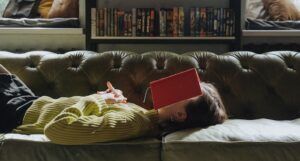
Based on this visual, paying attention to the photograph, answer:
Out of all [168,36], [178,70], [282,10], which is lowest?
[178,70]

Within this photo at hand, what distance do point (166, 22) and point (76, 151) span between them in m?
1.20

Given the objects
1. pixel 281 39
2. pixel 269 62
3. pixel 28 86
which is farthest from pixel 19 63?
pixel 281 39

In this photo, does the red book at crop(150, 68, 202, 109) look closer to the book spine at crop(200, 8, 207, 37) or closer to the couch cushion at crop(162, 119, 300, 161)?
the couch cushion at crop(162, 119, 300, 161)

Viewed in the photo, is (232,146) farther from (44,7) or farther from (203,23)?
(44,7)

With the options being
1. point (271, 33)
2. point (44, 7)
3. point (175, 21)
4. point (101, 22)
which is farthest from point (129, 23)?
point (271, 33)

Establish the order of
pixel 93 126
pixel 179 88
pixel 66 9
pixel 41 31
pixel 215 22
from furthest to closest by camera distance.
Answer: pixel 66 9 → pixel 41 31 → pixel 215 22 → pixel 179 88 → pixel 93 126

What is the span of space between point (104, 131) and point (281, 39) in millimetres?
1507

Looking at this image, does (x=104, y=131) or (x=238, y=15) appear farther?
(x=238, y=15)

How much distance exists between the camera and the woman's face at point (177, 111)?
1557 millimetres

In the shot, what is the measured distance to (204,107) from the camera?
5.18 ft

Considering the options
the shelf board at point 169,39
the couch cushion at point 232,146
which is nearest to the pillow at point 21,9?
the shelf board at point 169,39

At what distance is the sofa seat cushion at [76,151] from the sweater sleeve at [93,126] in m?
0.03

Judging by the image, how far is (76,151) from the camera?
1.39 m

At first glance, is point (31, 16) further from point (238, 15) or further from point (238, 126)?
point (238, 126)
